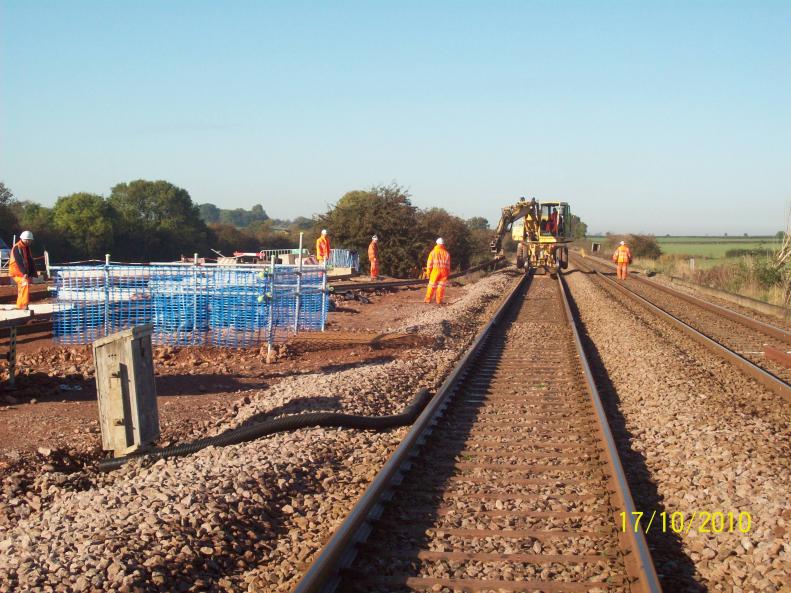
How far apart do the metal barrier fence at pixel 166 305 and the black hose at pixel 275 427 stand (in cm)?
555

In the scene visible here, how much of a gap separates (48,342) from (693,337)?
12.6 m

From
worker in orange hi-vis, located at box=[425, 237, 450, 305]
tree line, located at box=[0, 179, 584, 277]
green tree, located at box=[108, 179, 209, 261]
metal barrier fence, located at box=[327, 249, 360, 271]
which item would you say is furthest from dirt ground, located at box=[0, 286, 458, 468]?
green tree, located at box=[108, 179, 209, 261]

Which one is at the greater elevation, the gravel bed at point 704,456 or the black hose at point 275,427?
the black hose at point 275,427

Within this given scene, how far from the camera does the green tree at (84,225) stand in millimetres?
48281

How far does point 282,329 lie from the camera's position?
1522 cm

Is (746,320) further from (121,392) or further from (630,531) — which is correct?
(121,392)

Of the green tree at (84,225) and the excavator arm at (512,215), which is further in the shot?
the green tree at (84,225)

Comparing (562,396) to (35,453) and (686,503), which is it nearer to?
(686,503)

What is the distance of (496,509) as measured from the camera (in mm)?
6055

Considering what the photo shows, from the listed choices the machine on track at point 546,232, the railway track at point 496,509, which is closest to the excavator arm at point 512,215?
the machine on track at point 546,232

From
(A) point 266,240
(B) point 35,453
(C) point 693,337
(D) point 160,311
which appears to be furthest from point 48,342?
(A) point 266,240

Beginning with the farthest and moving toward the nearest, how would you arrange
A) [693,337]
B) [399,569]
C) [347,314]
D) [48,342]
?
[347,314] → [693,337] → [48,342] → [399,569]

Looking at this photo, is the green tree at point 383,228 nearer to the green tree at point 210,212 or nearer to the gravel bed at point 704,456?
the gravel bed at point 704,456

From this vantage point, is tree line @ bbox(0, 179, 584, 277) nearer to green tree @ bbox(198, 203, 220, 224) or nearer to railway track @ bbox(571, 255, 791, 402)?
railway track @ bbox(571, 255, 791, 402)
